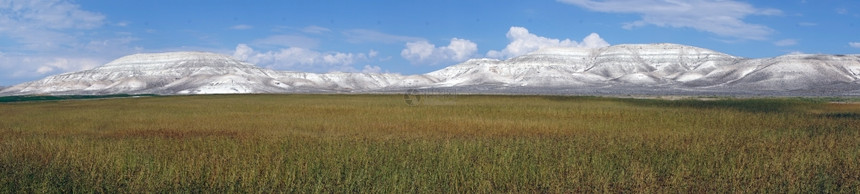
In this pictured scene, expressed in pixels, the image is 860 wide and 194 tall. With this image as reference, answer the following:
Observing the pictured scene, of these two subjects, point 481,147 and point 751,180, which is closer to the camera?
point 751,180

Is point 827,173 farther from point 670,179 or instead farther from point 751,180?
point 670,179

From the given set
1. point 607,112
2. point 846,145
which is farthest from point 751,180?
point 607,112

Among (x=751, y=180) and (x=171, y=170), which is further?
(x=171, y=170)

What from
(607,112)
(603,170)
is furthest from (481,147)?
(607,112)

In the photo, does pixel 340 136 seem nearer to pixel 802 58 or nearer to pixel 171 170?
pixel 171 170

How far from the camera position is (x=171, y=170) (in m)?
11.7

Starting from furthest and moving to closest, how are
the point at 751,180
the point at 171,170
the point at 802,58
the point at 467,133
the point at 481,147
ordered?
the point at 802,58 < the point at 467,133 < the point at 481,147 < the point at 171,170 < the point at 751,180

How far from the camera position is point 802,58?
523 feet

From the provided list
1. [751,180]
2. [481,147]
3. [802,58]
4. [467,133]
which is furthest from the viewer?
[802,58]

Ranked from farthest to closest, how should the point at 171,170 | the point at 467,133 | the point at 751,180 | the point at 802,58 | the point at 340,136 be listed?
the point at 802,58 → the point at 467,133 → the point at 340,136 → the point at 171,170 → the point at 751,180

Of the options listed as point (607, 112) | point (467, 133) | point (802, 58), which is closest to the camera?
point (467, 133)

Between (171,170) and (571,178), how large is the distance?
716 centimetres

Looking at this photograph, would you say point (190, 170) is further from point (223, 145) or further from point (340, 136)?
point (340, 136)

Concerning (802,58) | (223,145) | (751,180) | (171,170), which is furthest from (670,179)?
(802,58)
